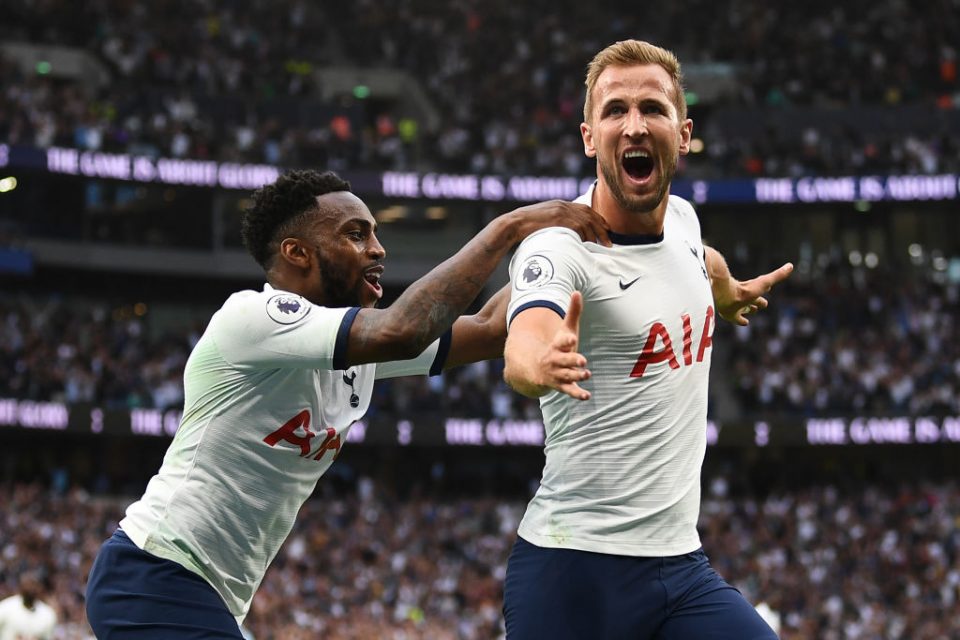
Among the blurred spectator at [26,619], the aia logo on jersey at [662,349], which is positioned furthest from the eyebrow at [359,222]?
the blurred spectator at [26,619]

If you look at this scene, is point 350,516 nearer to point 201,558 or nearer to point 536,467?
point 536,467

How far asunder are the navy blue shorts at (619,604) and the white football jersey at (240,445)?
101 centimetres

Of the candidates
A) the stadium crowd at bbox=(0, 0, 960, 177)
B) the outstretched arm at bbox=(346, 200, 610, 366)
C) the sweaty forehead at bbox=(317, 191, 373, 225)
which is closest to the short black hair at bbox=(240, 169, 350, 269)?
the sweaty forehead at bbox=(317, 191, 373, 225)

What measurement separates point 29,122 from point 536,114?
13840 millimetres

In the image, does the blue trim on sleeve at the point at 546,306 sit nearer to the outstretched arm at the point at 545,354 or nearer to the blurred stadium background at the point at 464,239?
the outstretched arm at the point at 545,354

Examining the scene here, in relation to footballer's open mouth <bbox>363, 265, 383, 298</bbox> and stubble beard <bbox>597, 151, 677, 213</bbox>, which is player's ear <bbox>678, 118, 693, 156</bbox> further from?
footballer's open mouth <bbox>363, 265, 383, 298</bbox>

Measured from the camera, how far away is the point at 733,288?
5617 mm

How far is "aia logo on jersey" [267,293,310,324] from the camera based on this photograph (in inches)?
188

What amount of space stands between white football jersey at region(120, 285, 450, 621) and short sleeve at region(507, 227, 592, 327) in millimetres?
683

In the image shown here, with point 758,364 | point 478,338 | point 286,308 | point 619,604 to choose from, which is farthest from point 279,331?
point 758,364

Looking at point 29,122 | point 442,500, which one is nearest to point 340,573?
point 442,500

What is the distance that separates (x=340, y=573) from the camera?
27.0 m

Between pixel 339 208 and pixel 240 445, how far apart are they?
0.98 m

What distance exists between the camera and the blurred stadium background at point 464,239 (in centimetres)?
2847
